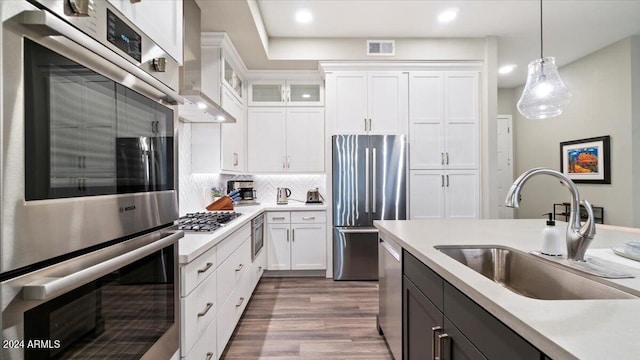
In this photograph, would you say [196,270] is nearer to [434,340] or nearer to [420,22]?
[434,340]

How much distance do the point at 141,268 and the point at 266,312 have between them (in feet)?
6.49

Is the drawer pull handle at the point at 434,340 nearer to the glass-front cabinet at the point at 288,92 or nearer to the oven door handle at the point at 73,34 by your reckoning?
the oven door handle at the point at 73,34

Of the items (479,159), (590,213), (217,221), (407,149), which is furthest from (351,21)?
(590,213)

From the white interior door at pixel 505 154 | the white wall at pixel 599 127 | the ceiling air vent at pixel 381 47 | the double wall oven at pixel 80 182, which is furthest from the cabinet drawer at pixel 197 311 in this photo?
the white interior door at pixel 505 154

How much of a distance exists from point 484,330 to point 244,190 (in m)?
3.49

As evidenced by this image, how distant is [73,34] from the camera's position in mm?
616

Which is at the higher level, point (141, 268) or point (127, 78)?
point (127, 78)

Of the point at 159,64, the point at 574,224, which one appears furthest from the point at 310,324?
the point at 159,64

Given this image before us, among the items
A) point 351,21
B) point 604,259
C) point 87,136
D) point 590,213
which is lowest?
point 604,259

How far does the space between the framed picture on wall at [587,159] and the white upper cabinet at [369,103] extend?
9.66 ft

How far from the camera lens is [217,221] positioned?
2.13m

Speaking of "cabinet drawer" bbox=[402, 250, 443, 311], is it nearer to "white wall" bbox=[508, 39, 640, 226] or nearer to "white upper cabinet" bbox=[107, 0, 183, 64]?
"white upper cabinet" bbox=[107, 0, 183, 64]

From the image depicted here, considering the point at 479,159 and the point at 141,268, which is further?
the point at 479,159

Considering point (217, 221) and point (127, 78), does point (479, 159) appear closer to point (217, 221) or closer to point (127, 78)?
point (217, 221)
